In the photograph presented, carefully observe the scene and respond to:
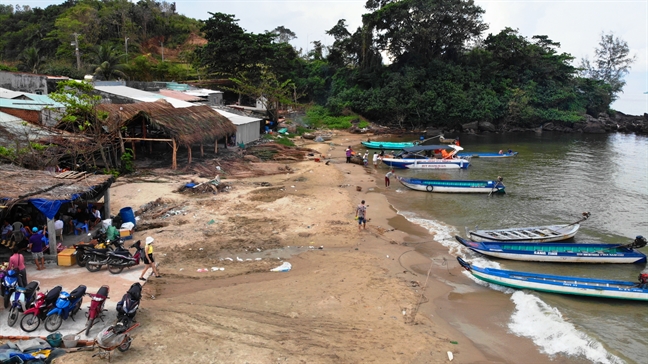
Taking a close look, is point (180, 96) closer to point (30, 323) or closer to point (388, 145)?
point (388, 145)

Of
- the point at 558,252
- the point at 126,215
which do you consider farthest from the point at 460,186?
the point at 126,215

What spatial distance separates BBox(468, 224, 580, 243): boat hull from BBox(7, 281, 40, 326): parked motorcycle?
1447cm

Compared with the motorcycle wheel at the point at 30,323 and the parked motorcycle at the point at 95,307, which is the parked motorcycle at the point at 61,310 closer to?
the motorcycle wheel at the point at 30,323

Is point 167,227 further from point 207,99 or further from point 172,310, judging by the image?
point 207,99

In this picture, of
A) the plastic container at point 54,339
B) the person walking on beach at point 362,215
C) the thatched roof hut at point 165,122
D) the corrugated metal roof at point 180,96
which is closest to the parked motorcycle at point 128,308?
the plastic container at point 54,339

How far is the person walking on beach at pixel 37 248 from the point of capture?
11000mm

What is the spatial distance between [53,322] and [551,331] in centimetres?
1137

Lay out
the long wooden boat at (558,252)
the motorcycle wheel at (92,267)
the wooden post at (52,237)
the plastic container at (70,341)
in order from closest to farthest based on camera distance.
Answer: the plastic container at (70,341), the motorcycle wheel at (92,267), the wooden post at (52,237), the long wooden boat at (558,252)

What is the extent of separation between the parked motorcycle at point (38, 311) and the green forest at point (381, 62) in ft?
121

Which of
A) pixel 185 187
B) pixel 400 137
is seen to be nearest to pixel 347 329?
pixel 185 187

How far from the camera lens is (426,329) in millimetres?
10320

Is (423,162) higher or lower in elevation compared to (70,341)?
higher

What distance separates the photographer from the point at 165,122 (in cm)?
2252

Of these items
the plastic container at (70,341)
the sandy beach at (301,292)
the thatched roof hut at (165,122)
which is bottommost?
the sandy beach at (301,292)
